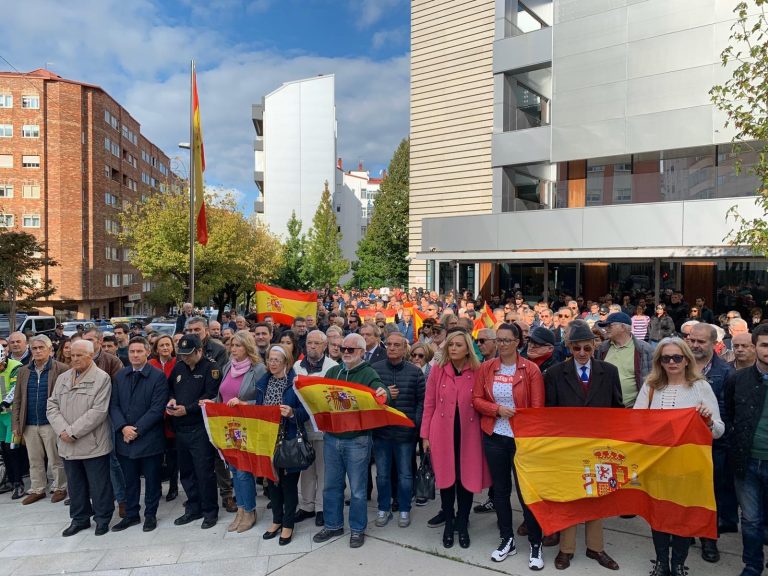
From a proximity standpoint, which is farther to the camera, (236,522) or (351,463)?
(236,522)

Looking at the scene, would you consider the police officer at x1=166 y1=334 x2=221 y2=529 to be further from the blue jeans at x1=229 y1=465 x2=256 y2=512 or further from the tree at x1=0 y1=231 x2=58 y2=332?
the tree at x1=0 y1=231 x2=58 y2=332

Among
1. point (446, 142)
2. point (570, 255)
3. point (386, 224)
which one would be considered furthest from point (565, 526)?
point (386, 224)

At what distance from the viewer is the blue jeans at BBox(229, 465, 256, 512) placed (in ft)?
18.4

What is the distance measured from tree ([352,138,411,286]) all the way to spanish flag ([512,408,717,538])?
40.1m

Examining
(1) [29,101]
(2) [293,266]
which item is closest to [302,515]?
(2) [293,266]

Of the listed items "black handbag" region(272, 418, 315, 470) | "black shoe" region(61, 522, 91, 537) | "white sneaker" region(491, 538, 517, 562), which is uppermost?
"black handbag" region(272, 418, 315, 470)

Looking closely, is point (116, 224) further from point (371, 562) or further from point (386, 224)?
point (371, 562)

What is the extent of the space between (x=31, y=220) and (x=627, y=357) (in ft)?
177

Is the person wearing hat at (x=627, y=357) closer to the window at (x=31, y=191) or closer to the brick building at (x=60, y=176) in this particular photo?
the brick building at (x=60, y=176)

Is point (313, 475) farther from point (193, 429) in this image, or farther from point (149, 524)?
point (149, 524)

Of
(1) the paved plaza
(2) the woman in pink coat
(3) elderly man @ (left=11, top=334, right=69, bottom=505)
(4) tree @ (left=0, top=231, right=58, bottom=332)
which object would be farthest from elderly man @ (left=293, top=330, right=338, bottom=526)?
(4) tree @ (left=0, top=231, right=58, bottom=332)

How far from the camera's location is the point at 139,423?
5.62m

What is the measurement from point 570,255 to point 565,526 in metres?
13.0

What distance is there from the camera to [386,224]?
45.4m
